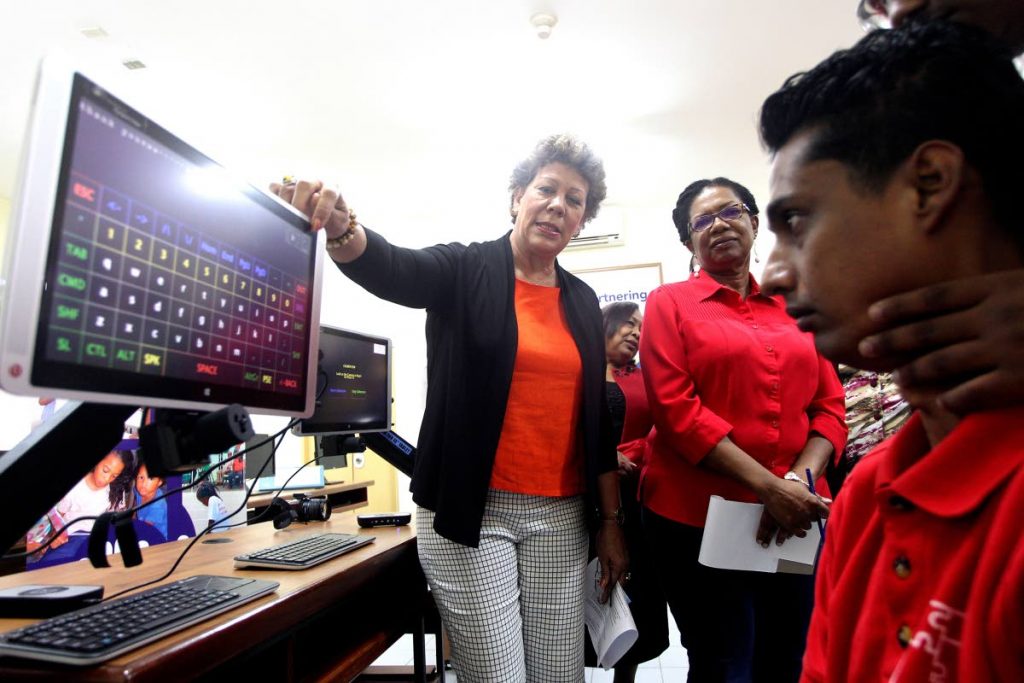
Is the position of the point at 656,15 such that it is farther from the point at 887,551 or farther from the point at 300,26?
the point at 887,551

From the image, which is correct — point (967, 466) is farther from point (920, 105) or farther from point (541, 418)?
point (541, 418)

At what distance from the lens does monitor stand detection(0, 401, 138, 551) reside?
715 millimetres

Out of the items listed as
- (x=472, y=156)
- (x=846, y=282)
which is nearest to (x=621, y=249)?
(x=472, y=156)

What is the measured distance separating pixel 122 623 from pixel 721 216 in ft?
4.83

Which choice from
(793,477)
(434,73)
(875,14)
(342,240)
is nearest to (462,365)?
(342,240)

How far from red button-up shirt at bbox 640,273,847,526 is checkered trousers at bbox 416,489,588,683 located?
0.29 metres

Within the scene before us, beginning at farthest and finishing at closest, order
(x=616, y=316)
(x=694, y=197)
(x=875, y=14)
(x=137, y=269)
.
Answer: (x=616, y=316)
(x=694, y=197)
(x=875, y=14)
(x=137, y=269)

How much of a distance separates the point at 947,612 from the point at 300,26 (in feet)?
10.5

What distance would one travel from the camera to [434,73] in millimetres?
3273

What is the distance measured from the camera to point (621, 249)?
521cm

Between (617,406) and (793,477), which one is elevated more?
(617,406)

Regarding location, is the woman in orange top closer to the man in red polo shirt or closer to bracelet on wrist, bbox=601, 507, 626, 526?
bracelet on wrist, bbox=601, 507, 626, 526

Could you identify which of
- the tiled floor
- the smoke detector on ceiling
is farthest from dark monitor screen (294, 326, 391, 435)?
the smoke detector on ceiling

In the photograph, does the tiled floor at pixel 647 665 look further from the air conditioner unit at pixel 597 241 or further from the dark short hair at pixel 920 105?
the air conditioner unit at pixel 597 241
